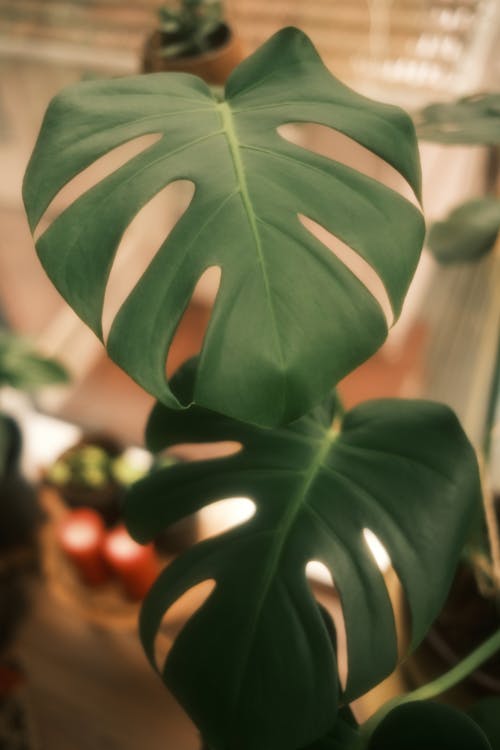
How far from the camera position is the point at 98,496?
127 centimetres

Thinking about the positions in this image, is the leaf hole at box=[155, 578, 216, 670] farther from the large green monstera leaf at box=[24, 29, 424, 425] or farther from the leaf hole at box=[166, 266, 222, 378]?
the leaf hole at box=[166, 266, 222, 378]

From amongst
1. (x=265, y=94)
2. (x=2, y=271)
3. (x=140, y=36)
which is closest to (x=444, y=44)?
→ (x=140, y=36)

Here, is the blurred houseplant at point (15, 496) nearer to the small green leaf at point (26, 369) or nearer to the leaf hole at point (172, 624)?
the small green leaf at point (26, 369)

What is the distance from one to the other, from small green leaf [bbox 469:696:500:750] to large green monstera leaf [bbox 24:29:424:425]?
38 centimetres

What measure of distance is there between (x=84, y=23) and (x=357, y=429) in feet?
4.56

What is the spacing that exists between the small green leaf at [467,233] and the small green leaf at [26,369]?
691mm

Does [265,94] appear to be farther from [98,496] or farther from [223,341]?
[98,496]

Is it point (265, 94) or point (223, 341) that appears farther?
point (265, 94)

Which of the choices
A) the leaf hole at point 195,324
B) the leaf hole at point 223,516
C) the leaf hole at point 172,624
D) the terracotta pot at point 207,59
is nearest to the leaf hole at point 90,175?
the leaf hole at point 195,324

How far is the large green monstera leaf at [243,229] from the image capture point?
16.3 inches

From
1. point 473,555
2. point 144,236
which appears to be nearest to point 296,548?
A: point 473,555

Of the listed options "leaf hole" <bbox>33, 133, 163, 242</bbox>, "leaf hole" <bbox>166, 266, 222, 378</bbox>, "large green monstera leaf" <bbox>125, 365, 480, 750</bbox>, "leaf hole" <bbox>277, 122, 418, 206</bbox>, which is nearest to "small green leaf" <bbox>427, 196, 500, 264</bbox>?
"large green monstera leaf" <bbox>125, 365, 480, 750</bbox>

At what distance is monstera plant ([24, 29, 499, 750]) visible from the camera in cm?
43

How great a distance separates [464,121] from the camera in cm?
70
